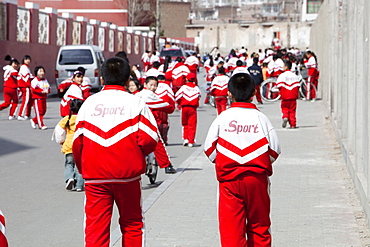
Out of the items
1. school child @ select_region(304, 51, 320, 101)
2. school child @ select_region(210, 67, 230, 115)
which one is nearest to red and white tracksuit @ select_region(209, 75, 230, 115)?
school child @ select_region(210, 67, 230, 115)

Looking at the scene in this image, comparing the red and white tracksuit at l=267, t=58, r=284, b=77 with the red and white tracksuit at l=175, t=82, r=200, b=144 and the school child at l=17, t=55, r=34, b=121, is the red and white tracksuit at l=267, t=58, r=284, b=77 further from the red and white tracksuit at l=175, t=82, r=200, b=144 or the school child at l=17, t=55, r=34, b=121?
the red and white tracksuit at l=175, t=82, r=200, b=144

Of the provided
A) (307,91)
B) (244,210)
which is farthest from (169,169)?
(307,91)

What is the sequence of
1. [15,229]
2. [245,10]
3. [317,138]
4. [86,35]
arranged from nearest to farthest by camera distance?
[15,229] < [317,138] < [86,35] < [245,10]

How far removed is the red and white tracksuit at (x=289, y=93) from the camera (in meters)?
19.2

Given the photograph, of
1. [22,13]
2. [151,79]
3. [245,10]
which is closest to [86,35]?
[22,13]

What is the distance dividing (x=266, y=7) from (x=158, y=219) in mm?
143686

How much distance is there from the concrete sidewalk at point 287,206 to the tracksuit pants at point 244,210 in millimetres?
1517

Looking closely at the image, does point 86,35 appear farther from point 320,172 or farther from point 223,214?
point 223,214

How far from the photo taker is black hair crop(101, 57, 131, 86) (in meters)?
6.25

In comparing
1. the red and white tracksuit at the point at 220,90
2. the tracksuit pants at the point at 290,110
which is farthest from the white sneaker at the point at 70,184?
the red and white tracksuit at the point at 220,90

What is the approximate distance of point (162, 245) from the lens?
753 centimetres

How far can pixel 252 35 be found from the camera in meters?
109

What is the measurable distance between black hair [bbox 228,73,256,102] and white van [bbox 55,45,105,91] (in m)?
26.2

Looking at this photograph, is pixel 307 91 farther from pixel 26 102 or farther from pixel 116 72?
pixel 116 72
